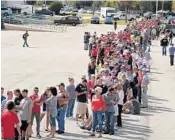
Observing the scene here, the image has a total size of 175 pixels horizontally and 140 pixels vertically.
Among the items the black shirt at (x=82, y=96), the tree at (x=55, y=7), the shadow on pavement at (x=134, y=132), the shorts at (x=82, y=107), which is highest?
the tree at (x=55, y=7)

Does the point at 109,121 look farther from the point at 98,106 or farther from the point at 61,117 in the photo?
the point at 61,117

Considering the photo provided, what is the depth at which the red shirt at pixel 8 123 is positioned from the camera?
1107 cm

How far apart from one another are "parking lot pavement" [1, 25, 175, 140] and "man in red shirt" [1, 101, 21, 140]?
2.78m

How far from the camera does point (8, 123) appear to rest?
1110 centimetres

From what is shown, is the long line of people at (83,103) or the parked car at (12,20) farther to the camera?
the parked car at (12,20)

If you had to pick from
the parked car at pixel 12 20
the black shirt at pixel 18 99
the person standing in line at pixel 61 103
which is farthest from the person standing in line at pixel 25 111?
the parked car at pixel 12 20

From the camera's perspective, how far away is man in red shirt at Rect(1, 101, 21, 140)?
36.3 ft

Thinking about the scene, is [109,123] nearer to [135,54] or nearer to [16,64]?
[135,54]

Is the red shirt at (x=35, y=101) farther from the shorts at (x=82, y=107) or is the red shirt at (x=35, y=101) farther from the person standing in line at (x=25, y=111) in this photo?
the shorts at (x=82, y=107)

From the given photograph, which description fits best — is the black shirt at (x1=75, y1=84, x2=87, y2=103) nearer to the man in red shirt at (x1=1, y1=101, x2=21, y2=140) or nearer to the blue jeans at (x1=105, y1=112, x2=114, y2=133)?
the blue jeans at (x1=105, y1=112, x2=114, y2=133)

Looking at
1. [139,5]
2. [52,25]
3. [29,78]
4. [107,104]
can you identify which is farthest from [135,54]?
[139,5]

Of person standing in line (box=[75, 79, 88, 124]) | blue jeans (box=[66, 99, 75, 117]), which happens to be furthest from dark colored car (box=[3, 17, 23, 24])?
person standing in line (box=[75, 79, 88, 124])

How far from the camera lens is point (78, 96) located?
50.8 feet

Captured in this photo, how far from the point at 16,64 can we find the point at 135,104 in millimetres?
14408
